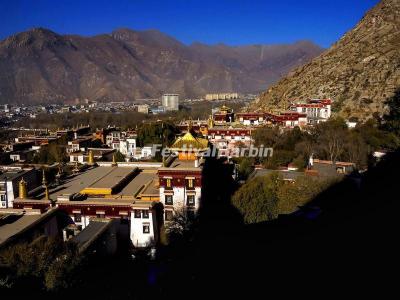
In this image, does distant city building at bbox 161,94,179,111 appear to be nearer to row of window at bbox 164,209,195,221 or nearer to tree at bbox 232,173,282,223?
tree at bbox 232,173,282,223

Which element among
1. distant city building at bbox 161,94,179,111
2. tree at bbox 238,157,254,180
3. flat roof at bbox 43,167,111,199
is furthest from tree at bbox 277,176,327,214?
distant city building at bbox 161,94,179,111

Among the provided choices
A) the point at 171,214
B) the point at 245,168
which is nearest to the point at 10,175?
the point at 171,214

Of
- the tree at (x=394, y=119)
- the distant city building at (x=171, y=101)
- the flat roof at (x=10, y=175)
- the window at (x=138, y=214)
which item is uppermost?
the distant city building at (x=171, y=101)

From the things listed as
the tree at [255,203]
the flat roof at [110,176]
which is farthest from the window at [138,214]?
the tree at [255,203]

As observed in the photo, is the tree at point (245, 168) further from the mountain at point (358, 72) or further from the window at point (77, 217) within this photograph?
the mountain at point (358, 72)

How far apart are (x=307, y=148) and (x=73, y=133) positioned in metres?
44.6

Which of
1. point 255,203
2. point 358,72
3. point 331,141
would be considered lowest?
point 255,203

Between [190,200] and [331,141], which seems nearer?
[190,200]

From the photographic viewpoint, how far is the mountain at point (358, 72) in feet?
200

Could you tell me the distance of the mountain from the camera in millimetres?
60844

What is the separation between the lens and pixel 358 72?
68.9 meters

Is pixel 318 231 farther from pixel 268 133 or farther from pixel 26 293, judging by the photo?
pixel 268 133

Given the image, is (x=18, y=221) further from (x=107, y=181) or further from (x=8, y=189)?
(x=8, y=189)

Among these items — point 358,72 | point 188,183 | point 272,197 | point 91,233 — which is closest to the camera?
point 91,233
